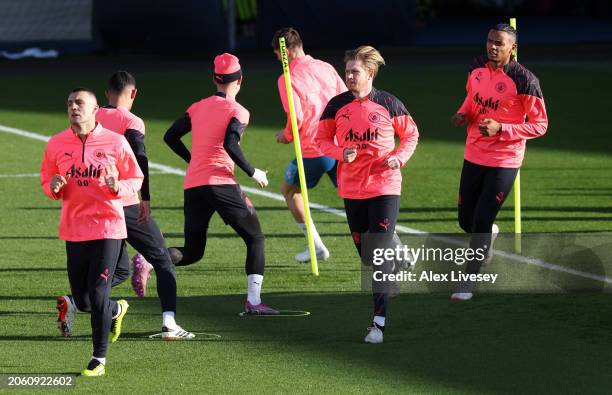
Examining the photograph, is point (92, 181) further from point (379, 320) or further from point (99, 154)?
point (379, 320)

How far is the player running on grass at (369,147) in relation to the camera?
11.0 m

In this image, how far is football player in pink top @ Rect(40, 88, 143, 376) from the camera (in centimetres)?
967

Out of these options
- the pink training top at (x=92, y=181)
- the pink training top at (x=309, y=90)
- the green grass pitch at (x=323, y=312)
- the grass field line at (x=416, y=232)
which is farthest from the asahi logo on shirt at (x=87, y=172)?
the grass field line at (x=416, y=232)

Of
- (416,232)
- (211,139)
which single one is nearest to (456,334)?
(211,139)

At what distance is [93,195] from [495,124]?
3854 millimetres

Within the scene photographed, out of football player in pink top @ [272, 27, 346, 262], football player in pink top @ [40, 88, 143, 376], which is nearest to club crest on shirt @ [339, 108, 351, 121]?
football player in pink top @ [40, 88, 143, 376]

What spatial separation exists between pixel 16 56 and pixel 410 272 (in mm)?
24329

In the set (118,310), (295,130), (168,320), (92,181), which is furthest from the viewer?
(295,130)

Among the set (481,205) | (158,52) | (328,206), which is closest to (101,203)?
(481,205)

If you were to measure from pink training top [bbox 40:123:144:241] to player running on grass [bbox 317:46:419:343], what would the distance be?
1933 mm

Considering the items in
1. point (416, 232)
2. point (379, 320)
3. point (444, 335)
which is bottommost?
point (444, 335)

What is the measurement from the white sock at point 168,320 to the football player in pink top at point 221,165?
1025mm

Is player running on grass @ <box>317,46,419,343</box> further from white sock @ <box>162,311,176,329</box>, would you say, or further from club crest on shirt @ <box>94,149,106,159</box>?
club crest on shirt @ <box>94,149,106,159</box>

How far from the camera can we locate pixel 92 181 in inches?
381
